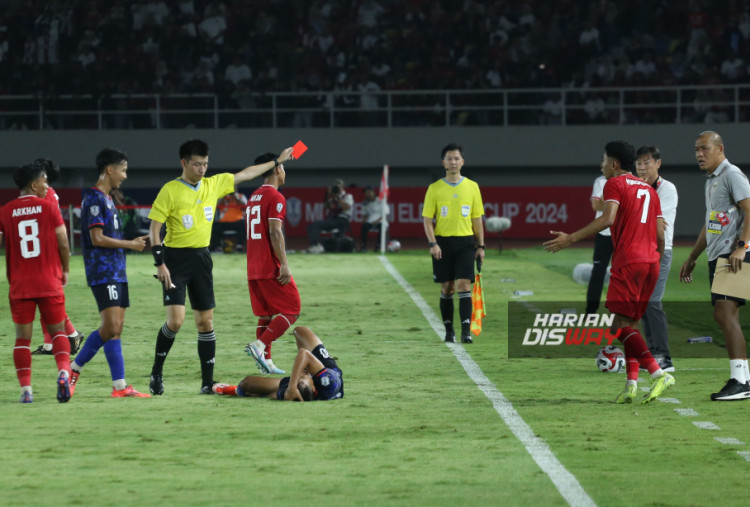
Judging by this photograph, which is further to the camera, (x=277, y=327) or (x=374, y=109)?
(x=374, y=109)

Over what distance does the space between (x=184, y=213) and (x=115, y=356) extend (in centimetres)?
128

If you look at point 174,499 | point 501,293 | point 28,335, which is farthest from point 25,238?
point 501,293

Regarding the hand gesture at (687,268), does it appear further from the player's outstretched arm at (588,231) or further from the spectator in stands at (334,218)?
the spectator in stands at (334,218)

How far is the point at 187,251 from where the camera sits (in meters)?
9.23

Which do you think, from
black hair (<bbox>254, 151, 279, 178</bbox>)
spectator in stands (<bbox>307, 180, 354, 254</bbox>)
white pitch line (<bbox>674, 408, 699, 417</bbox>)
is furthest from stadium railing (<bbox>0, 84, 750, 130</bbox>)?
Result: white pitch line (<bbox>674, 408, 699, 417</bbox>)

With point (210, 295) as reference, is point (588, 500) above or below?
below

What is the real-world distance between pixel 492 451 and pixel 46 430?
3053 millimetres

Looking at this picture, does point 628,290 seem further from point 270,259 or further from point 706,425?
point 270,259

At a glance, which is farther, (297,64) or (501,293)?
(297,64)

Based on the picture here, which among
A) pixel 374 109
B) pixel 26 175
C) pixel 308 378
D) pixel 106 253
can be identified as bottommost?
pixel 308 378

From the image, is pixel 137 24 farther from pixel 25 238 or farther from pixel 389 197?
pixel 25 238

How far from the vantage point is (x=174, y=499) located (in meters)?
5.88

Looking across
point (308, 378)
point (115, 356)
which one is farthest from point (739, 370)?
point (115, 356)

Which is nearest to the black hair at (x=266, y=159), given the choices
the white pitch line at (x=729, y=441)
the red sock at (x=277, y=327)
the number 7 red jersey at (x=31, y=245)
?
the red sock at (x=277, y=327)
